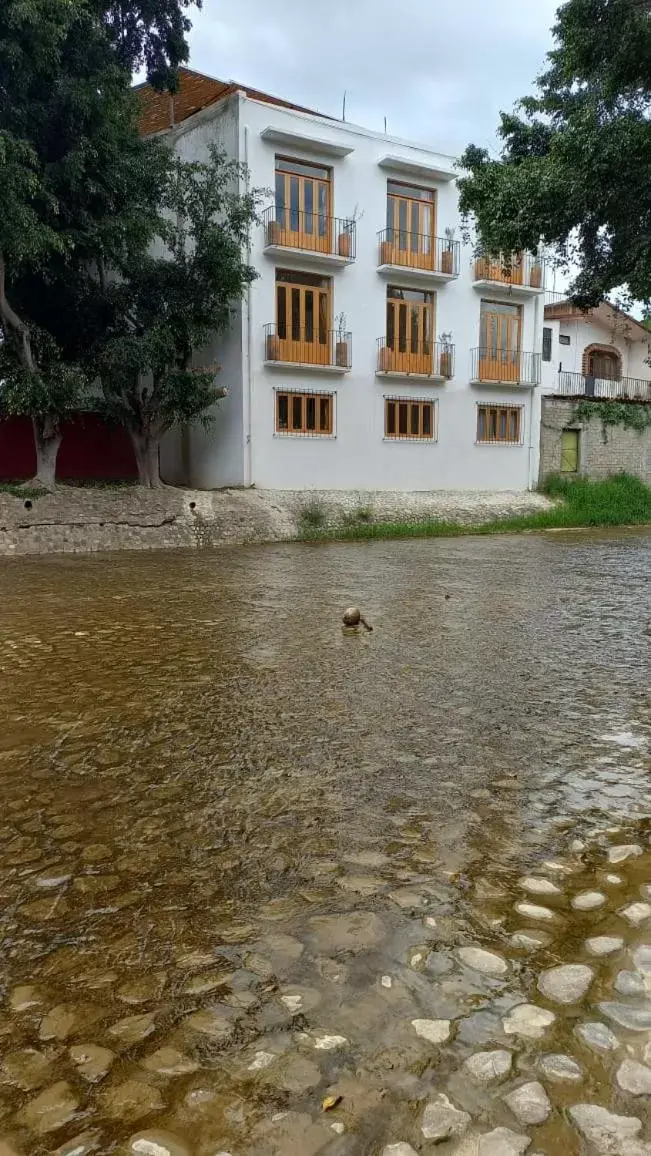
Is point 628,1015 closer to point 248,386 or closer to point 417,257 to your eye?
point 248,386

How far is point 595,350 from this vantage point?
36.8 m

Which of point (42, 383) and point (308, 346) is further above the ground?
point (308, 346)

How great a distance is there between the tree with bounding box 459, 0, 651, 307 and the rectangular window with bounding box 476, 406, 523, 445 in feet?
48.6

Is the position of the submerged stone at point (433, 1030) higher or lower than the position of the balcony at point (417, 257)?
lower

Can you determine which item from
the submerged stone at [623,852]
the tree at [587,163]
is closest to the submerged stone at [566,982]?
the submerged stone at [623,852]

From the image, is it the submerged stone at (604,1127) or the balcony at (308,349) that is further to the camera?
the balcony at (308,349)

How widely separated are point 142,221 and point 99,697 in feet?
47.3

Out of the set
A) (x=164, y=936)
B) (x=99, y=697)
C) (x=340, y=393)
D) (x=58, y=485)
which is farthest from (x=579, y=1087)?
(x=340, y=393)

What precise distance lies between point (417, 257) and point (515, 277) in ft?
12.7

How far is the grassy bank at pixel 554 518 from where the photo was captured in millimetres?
20547

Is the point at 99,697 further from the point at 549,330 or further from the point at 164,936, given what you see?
the point at 549,330

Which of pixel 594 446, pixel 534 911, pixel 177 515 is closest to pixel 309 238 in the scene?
pixel 177 515

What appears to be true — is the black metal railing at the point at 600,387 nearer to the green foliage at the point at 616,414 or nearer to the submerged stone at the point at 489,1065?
the green foliage at the point at 616,414

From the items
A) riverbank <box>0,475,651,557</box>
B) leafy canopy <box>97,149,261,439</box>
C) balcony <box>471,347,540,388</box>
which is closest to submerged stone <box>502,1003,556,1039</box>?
riverbank <box>0,475,651,557</box>
